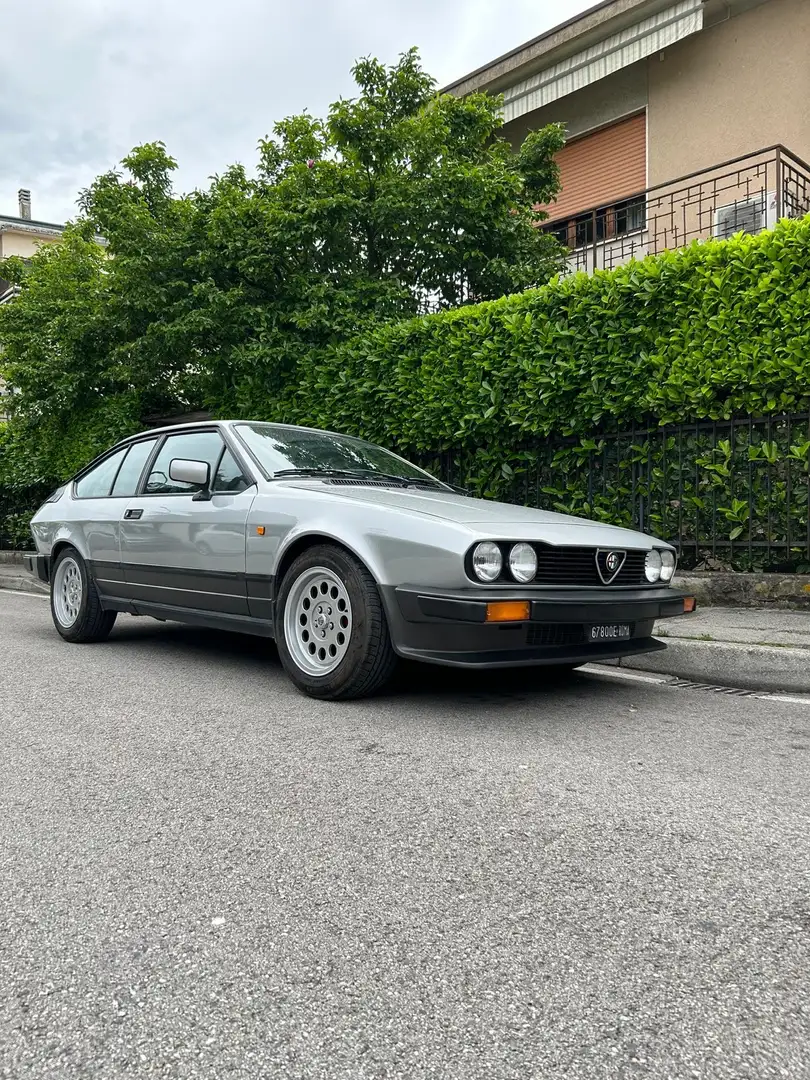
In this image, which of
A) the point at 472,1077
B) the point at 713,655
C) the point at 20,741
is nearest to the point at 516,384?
the point at 713,655

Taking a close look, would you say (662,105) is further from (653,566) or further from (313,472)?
(653,566)

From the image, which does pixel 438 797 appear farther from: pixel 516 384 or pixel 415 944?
pixel 516 384

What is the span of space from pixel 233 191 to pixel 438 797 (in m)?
9.19

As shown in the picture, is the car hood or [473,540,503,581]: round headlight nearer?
[473,540,503,581]: round headlight

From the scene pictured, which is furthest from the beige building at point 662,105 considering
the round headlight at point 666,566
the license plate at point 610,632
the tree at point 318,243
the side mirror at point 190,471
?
the license plate at point 610,632

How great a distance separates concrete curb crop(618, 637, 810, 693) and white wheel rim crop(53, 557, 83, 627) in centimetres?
391

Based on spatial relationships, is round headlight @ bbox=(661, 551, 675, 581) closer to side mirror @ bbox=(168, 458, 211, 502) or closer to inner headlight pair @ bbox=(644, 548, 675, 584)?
inner headlight pair @ bbox=(644, 548, 675, 584)

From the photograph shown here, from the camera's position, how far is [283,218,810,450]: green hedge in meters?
6.53

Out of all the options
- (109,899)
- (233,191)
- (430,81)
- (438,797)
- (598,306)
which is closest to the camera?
(109,899)

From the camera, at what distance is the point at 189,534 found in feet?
17.4

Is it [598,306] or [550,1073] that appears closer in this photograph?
[550,1073]

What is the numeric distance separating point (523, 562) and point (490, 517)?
0.39 metres

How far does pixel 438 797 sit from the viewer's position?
9.73 ft

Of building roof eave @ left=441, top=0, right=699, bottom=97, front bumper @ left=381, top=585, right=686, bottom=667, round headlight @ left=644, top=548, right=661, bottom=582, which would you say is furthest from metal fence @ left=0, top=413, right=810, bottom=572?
building roof eave @ left=441, top=0, right=699, bottom=97
